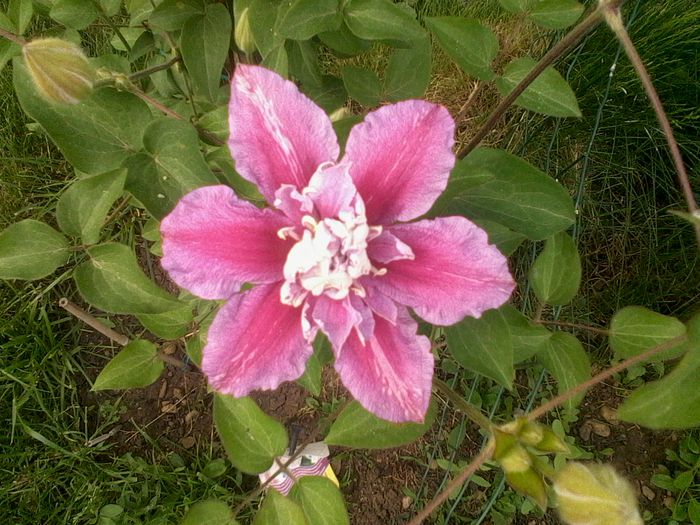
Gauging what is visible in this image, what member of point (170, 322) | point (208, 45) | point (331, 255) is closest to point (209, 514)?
point (170, 322)

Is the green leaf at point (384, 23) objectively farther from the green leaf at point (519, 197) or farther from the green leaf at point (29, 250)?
the green leaf at point (29, 250)

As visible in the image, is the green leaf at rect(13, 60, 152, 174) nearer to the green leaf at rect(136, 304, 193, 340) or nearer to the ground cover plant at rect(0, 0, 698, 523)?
the ground cover plant at rect(0, 0, 698, 523)

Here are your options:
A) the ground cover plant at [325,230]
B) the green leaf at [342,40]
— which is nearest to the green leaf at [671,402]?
the ground cover plant at [325,230]

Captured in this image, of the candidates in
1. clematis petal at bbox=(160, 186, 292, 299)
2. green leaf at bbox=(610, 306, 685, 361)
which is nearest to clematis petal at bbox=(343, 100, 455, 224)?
clematis petal at bbox=(160, 186, 292, 299)

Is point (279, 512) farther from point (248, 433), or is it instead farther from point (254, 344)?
point (254, 344)

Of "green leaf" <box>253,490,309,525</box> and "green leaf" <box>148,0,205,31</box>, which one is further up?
"green leaf" <box>148,0,205,31</box>

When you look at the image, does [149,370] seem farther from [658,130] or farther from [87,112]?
[658,130]
